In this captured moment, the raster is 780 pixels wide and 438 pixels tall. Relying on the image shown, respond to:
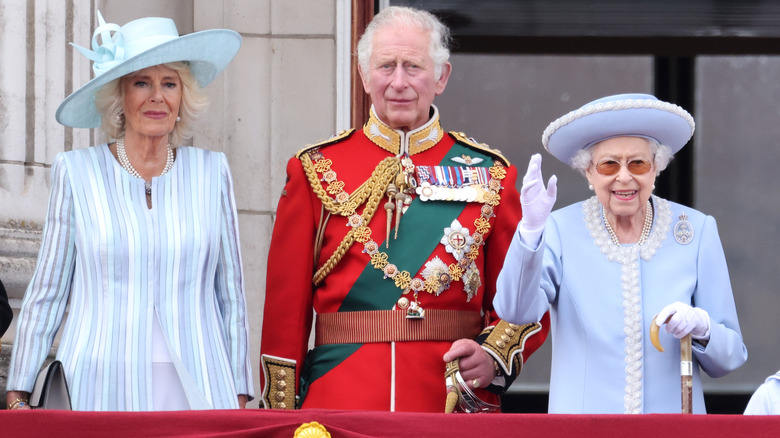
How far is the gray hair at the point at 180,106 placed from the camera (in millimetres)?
3871

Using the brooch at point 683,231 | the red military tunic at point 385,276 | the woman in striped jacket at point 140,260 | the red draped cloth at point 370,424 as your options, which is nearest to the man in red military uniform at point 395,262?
the red military tunic at point 385,276

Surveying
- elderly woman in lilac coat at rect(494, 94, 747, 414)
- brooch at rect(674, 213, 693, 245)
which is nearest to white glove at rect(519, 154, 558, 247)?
elderly woman in lilac coat at rect(494, 94, 747, 414)

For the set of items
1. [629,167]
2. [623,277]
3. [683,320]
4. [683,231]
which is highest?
[629,167]

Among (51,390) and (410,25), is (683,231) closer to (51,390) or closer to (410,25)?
(410,25)

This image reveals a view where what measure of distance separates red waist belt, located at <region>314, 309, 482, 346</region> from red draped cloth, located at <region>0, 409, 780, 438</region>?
31.8 inches

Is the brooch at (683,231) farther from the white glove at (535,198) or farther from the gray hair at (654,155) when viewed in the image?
the white glove at (535,198)

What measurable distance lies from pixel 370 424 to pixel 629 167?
1060 mm

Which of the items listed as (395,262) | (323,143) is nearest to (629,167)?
(395,262)

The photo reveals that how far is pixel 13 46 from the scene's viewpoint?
4.77 metres

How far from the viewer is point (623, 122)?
12.3ft

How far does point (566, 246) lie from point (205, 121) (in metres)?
2.19

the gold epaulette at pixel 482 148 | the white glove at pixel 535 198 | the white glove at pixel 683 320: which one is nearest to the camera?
the white glove at pixel 535 198

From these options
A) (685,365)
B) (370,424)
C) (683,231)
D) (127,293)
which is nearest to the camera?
(370,424)

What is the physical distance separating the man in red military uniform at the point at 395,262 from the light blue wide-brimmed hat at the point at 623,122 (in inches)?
15.1
